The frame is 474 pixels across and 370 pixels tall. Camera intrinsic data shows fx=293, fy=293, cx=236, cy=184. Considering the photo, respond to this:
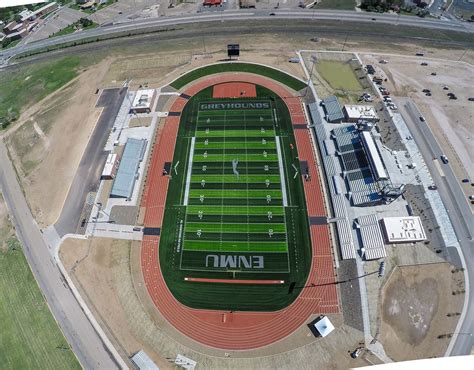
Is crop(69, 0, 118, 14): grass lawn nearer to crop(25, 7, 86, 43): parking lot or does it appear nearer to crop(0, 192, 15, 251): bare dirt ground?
crop(25, 7, 86, 43): parking lot

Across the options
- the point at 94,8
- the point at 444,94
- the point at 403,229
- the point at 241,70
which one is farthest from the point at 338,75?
the point at 94,8

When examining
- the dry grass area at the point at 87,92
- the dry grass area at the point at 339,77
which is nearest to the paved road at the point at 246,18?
the dry grass area at the point at 87,92

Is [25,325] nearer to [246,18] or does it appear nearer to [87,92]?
[87,92]

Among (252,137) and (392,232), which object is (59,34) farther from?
(392,232)

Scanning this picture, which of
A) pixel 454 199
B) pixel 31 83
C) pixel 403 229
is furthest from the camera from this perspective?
pixel 31 83

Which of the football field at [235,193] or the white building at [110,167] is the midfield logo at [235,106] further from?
the white building at [110,167]

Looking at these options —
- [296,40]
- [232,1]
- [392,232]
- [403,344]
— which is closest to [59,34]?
[232,1]
